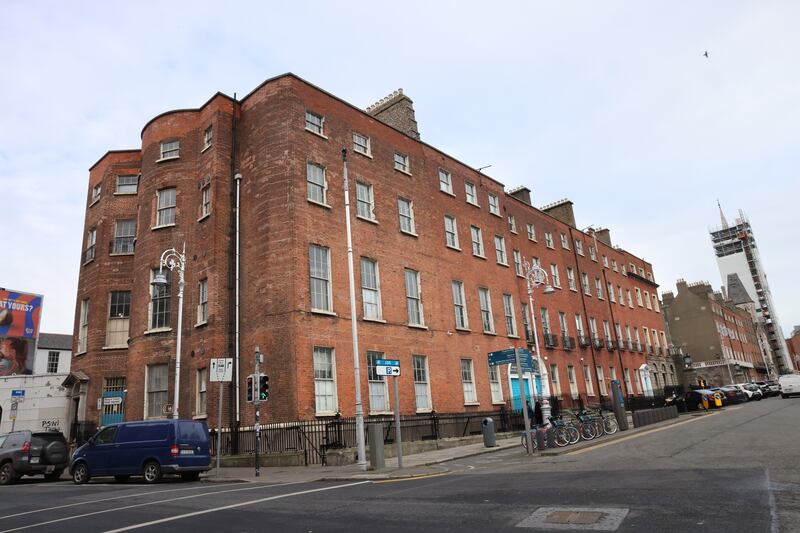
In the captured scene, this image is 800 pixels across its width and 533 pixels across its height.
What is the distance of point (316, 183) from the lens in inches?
930

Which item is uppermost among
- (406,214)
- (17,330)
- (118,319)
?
(17,330)

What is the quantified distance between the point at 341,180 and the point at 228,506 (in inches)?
675

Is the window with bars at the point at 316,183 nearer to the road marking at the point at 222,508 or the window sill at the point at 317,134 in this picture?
the window sill at the point at 317,134

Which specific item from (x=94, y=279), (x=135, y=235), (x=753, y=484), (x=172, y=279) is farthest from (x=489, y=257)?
(x=753, y=484)

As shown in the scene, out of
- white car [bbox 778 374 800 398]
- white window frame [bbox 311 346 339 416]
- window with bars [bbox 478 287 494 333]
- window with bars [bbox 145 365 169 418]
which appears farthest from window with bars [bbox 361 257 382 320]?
white car [bbox 778 374 800 398]

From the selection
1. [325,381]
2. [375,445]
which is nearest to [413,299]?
[325,381]

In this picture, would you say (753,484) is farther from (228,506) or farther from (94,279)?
(94,279)

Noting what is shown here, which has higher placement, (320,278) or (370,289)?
(320,278)

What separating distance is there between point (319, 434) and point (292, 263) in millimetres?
6508

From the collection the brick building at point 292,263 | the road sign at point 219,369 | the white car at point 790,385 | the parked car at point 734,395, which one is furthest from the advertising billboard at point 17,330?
the white car at point 790,385

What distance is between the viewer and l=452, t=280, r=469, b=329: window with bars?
93.7 feet

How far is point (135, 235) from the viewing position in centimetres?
2853

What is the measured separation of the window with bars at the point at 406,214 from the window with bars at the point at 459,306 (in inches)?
155

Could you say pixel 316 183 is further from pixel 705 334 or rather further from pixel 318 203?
pixel 705 334
